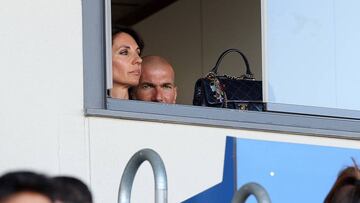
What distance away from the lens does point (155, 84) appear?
5.34 meters

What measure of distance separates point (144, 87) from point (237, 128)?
1.71 feet

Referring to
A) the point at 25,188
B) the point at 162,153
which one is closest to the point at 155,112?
the point at 162,153

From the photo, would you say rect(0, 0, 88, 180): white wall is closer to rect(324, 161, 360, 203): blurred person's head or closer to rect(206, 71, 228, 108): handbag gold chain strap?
rect(206, 71, 228, 108): handbag gold chain strap

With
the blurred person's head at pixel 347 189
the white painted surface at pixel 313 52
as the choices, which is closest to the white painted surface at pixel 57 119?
the white painted surface at pixel 313 52

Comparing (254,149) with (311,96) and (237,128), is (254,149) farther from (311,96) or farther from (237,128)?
(311,96)

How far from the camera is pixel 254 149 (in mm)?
5305

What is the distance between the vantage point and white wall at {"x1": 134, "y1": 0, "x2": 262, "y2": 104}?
7516 mm

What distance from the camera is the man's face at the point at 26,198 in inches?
82.0

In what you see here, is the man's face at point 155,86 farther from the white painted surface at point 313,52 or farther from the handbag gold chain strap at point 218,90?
the white painted surface at point 313,52

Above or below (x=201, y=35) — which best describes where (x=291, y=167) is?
below

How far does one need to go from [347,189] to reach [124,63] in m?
1.93

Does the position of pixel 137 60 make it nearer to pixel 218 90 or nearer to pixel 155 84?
pixel 155 84

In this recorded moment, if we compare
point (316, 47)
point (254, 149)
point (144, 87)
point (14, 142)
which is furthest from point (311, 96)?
point (14, 142)

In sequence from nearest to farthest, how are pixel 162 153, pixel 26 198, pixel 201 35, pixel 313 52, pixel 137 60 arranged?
pixel 26 198, pixel 162 153, pixel 137 60, pixel 313 52, pixel 201 35
